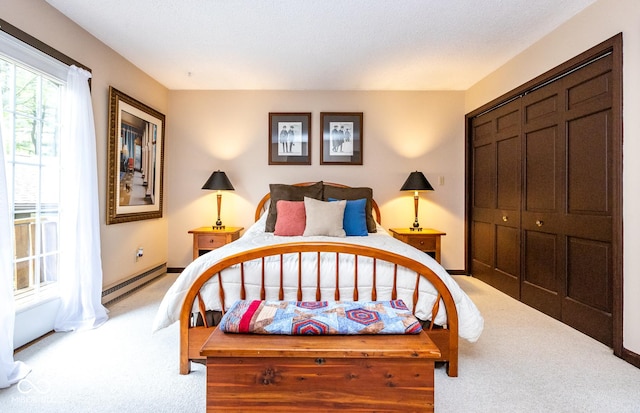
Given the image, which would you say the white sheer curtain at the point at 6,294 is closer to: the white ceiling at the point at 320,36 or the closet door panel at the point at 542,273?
the white ceiling at the point at 320,36

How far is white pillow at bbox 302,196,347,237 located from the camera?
3.00 meters

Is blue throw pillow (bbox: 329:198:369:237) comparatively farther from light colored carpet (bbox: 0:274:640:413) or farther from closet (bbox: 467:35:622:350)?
closet (bbox: 467:35:622:350)

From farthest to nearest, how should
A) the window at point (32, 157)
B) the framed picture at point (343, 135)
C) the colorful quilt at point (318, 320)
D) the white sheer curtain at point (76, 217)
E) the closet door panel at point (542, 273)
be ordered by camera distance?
the framed picture at point (343, 135) < the closet door panel at point (542, 273) < the white sheer curtain at point (76, 217) < the window at point (32, 157) < the colorful quilt at point (318, 320)

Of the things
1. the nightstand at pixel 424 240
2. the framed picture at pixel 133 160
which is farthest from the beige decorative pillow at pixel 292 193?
the framed picture at pixel 133 160

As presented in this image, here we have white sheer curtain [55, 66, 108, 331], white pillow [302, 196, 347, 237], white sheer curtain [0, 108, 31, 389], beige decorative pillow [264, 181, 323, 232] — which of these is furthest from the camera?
beige decorative pillow [264, 181, 323, 232]

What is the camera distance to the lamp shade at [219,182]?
3.88m

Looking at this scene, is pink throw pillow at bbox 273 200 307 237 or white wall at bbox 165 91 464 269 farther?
white wall at bbox 165 91 464 269

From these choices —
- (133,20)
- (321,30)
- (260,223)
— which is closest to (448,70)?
(321,30)

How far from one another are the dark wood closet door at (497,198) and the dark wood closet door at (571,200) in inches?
6.1

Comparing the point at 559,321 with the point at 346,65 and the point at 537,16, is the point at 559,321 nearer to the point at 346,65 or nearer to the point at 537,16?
the point at 537,16

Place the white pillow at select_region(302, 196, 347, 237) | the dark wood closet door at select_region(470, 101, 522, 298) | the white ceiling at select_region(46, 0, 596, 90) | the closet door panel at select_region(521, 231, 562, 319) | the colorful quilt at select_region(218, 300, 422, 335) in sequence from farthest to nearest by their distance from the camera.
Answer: the dark wood closet door at select_region(470, 101, 522, 298) < the white pillow at select_region(302, 196, 347, 237) < the closet door panel at select_region(521, 231, 562, 319) < the white ceiling at select_region(46, 0, 596, 90) < the colorful quilt at select_region(218, 300, 422, 335)

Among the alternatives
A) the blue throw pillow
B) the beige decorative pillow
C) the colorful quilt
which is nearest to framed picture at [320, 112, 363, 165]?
the beige decorative pillow

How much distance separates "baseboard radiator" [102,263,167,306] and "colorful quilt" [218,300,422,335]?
221 centimetres

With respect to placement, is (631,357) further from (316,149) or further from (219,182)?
(219,182)
